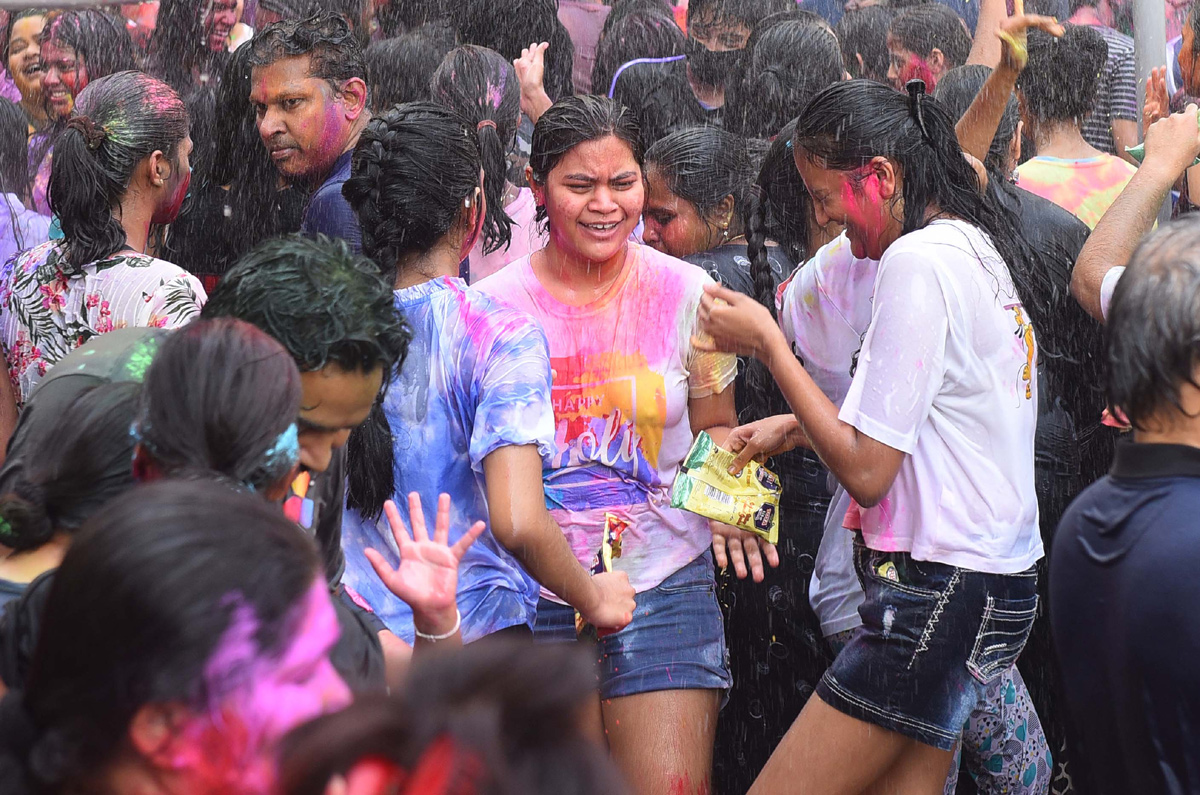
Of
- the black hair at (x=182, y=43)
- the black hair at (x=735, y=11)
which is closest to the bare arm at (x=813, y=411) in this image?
the black hair at (x=735, y=11)

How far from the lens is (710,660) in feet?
10.7

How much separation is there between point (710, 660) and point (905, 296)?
110 centimetres

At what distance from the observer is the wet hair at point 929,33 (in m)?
5.95

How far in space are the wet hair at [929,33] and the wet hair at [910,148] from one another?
3106mm

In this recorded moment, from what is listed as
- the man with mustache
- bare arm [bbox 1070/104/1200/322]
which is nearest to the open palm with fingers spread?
bare arm [bbox 1070/104/1200/322]

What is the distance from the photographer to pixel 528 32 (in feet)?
19.0

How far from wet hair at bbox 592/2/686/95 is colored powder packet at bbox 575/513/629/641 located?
2.94 meters

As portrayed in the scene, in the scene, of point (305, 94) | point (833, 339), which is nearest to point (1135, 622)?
→ point (833, 339)

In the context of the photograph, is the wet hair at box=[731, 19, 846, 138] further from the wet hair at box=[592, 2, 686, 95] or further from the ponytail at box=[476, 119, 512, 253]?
the ponytail at box=[476, 119, 512, 253]

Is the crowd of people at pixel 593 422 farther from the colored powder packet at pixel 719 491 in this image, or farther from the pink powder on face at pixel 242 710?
the colored powder packet at pixel 719 491

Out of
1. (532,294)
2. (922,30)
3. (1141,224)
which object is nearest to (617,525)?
(532,294)

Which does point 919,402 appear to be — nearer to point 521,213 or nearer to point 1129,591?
point 1129,591

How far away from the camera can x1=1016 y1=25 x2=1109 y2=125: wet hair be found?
462 centimetres

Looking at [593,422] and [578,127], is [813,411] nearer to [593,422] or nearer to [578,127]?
[593,422]
